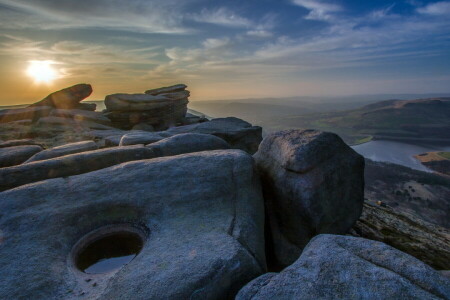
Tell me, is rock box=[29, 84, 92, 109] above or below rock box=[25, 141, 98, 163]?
above

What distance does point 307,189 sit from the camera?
1153cm

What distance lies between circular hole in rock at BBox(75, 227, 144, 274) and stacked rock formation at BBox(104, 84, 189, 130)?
Answer: 37.5 metres

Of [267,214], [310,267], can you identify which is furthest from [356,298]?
[267,214]

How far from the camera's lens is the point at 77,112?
45.5m

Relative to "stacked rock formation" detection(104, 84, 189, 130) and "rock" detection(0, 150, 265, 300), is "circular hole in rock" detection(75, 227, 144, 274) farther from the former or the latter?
"stacked rock formation" detection(104, 84, 189, 130)

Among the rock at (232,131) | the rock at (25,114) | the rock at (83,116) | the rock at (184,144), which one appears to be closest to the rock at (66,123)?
the rock at (83,116)

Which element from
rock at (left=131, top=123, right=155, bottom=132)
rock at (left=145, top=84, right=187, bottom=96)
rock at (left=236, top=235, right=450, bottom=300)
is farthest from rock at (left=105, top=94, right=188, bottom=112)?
rock at (left=236, top=235, right=450, bottom=300)

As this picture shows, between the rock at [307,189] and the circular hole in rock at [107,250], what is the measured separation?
7.11 metres

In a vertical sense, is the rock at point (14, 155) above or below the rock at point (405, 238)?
above

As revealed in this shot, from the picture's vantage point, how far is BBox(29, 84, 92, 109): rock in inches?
2010

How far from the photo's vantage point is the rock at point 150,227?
759cm

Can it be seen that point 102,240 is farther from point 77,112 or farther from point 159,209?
point 77,112

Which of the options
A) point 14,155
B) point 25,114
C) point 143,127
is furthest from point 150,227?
point 25,114

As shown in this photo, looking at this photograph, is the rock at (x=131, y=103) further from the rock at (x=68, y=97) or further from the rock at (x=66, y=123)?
the rock at (x=68, y=97)
